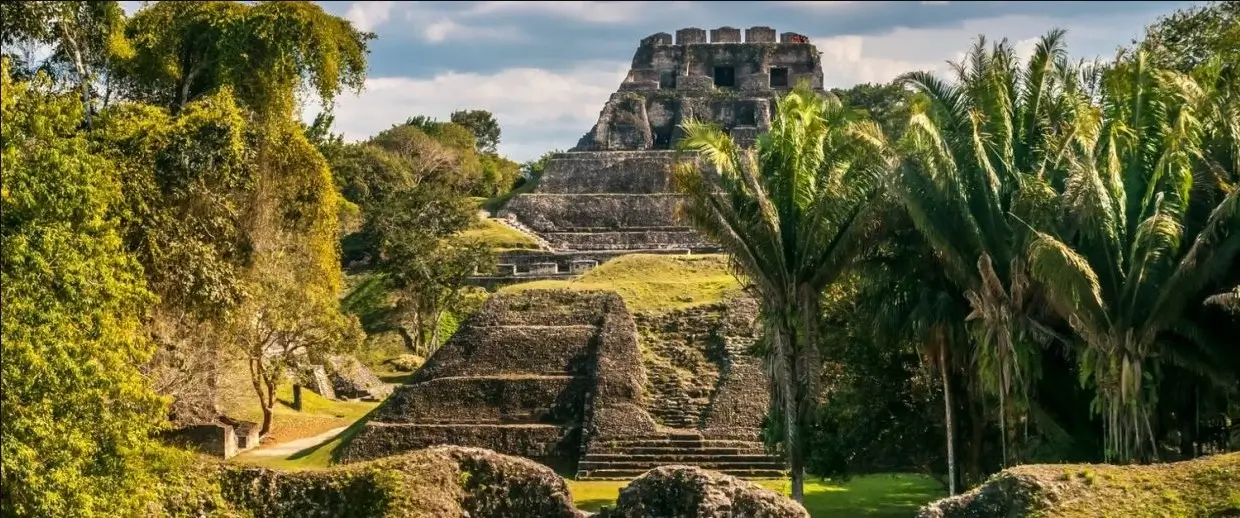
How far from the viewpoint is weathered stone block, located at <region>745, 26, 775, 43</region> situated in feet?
161

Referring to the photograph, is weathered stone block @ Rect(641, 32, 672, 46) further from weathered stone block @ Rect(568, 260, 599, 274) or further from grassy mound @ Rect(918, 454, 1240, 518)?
grassy mound @ Rect(918, 454, 1240, 518)

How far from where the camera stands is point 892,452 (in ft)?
60.9

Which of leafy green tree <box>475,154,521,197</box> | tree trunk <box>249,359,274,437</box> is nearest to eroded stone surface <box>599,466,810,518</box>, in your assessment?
tree trunk <box>249,359,274,437</box>

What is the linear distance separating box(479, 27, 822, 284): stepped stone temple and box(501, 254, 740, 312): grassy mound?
6.33m

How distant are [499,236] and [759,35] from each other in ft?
44.5

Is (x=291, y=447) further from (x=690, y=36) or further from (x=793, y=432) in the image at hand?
(x=690, y=36)

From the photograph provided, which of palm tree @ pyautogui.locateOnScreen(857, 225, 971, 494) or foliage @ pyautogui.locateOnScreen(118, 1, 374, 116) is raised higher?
foliage @ pyautogui.locateOnScreen(118, 1, 374, 116)

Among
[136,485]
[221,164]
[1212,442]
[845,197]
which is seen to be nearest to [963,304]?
[845,197]

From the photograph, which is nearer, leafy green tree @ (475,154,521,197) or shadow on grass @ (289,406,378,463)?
shadow on grass @ (289,406,378,463)

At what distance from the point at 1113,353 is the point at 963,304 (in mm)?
2433

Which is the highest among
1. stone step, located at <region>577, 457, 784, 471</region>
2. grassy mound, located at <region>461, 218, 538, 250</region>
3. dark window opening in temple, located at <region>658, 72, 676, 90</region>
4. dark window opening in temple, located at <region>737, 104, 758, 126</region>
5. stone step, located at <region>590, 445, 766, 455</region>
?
dark window opening in temple, located at <region>658, 72, 676, 90</region>

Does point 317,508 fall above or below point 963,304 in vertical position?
below

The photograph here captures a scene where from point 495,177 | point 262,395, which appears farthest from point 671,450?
point 495,177

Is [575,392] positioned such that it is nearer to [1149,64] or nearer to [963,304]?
[963,304]
